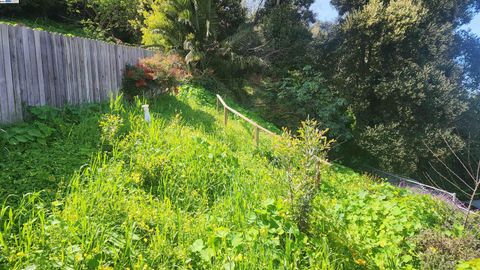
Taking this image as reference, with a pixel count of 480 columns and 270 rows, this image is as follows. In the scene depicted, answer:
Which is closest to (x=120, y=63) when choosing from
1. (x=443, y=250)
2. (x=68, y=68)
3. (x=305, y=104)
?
(x=68, y=68)

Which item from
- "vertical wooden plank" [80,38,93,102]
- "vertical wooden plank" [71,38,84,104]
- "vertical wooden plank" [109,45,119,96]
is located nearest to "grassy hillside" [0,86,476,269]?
"vertical wooden plank" [71,38,84,104]

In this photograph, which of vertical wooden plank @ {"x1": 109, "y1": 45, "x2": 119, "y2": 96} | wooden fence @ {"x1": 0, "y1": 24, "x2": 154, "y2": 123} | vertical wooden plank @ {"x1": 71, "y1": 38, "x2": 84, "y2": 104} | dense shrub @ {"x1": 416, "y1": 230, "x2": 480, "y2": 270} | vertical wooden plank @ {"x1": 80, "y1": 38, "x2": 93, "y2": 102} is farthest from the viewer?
vertical wooden plank @ {"x1": 109, "y1": 45, "x2": 119, "y2": 96}

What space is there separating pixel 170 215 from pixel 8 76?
9.67 ft

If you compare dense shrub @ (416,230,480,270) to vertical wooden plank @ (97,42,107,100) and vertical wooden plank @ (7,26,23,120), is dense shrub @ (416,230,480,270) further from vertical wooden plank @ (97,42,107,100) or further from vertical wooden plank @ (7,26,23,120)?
vertical wooden plank @ (97,42,107,100)

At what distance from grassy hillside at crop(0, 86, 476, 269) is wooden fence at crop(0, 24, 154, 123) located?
0.37 metres

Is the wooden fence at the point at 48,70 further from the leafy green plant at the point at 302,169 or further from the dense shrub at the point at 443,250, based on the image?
the dense shrub at the point at 443,250

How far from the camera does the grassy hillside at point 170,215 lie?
7.54 ft

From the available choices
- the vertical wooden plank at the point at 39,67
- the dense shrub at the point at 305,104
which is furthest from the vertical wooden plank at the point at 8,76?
the dense shrub at the point at 305,104

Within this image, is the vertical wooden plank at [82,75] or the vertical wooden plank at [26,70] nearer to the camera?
the vertical wooden plank at [26,70]

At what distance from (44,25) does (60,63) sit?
39.7ft

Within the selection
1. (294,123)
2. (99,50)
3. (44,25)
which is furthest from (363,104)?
(44,25)

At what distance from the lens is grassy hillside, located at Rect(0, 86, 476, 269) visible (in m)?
2.30

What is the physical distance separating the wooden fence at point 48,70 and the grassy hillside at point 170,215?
0.37m

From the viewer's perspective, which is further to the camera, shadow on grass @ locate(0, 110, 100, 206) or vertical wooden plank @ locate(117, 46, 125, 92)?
vertical wooden plank @ locate(117, 46, 125, 92)
